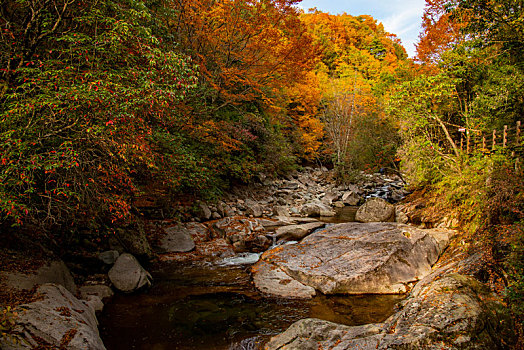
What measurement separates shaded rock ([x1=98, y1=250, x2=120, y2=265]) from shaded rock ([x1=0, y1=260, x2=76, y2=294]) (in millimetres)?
1158

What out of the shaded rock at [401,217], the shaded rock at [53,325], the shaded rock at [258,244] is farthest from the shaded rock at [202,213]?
the shaded rock at [401,217]

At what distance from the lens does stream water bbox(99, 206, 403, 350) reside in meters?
3.95

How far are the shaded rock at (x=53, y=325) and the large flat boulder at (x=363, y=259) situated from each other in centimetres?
333

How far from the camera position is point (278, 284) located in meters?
5.67

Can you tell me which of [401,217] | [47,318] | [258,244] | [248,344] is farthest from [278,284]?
[401,217]

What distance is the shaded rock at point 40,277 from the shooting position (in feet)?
12.0

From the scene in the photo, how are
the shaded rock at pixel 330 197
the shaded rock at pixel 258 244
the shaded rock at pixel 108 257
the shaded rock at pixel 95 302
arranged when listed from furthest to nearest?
the shaded rock at pixel 330 197 < the shaded rock at pixel 258 244 < the shaded rock at pixel 108 257 < the shaded rock at pixel 95 302

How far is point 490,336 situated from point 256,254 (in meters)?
5.98

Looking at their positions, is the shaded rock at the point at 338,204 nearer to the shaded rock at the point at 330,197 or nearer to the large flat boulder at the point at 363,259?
the shaded rock at the point at 330,197

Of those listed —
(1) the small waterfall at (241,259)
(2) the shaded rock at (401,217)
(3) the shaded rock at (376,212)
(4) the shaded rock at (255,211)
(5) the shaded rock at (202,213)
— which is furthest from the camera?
(4) the shaded rock at (255,211)

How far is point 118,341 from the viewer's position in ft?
12.7

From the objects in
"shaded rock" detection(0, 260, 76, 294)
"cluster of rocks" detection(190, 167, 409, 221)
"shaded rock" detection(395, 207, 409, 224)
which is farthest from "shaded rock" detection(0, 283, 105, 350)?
"shaded rock" detection(395, 207, 409, 224)

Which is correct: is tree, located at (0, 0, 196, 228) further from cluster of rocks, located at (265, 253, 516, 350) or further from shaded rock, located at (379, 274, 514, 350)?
shaded rock, located at (379, 274, 514, 350)

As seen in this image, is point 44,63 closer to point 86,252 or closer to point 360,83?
point 86,252
